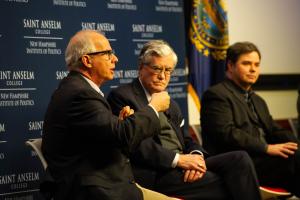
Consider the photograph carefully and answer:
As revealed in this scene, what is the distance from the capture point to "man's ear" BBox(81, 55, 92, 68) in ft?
7.94

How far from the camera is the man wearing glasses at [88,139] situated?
223cm

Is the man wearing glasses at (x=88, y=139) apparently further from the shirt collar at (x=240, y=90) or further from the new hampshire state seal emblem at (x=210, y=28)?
the new hampshire state seal emblem at (x=210, y=28)


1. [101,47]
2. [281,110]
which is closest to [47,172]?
[101,47]

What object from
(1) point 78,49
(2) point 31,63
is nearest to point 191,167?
(1) point 78,49

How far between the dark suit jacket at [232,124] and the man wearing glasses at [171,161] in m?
0.40

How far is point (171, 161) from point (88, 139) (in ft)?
2.24

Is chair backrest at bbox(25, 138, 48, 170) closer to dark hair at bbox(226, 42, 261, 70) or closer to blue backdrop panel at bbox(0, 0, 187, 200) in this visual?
blue backdrop panel at bbox(0, 0, 187, 200)

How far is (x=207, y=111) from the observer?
354 centimetres

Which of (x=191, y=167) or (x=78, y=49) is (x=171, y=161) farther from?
(x=78, y=49)

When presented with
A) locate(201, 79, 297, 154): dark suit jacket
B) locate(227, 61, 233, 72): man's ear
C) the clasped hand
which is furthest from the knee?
locate(227, 61, 233, 72): man's ear

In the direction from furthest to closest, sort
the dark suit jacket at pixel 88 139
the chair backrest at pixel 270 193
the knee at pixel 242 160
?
1. the chair backrest at pixel 270 193
2. the knee at pixel 242 160
3. the dark suit jacket at pixel 88 139

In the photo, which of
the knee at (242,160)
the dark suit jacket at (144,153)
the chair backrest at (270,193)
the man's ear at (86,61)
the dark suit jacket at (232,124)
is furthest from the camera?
the dark suit jacket at (232,124)

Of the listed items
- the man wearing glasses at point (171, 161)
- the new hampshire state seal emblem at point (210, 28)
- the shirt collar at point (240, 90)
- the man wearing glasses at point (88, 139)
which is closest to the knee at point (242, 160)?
the man wearing glasses at point (171, 161)

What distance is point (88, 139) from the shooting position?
227cm
